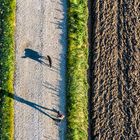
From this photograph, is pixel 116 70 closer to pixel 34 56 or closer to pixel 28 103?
pixel 34 56

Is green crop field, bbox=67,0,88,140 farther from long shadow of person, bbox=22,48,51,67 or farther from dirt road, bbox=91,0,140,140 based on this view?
long shadow of person, bbox=22,48,51,67

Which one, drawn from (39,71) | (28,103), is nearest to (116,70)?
(39,71)

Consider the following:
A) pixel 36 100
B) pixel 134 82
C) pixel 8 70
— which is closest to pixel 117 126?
pixel 134 82

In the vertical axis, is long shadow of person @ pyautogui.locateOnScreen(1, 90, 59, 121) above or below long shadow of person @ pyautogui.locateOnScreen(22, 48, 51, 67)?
below

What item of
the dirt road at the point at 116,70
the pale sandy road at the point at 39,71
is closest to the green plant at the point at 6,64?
the pale sandy road at the point at 39,71

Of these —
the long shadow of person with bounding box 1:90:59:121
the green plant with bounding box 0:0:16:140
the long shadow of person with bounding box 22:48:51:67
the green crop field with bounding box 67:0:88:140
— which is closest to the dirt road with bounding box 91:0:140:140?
the green crop field with bounding box 67:0:88:140

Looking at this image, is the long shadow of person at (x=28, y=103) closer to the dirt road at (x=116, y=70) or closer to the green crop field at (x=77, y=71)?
the green crop field at (x=77, y=71)
